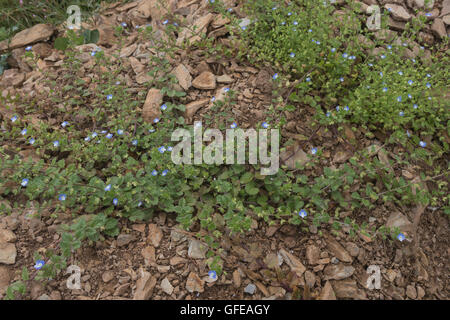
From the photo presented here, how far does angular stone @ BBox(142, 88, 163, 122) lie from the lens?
3410 millimetres

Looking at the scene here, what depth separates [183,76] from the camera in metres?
3.59

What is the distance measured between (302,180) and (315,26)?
1.72m

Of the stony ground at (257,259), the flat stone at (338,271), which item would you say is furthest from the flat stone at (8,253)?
the flat stone at (338,271)

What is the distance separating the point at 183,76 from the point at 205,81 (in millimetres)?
233

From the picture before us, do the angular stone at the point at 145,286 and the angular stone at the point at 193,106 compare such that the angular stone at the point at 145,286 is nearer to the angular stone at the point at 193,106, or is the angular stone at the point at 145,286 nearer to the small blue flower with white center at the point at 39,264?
the small blue flower with white center at the point at 39,264

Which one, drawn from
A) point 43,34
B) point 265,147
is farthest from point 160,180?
point 43,34

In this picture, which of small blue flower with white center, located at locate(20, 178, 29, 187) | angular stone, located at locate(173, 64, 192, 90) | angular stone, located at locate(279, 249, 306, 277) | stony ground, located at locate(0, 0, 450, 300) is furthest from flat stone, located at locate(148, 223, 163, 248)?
angular stone, located at locate(173, 64, 192, 90)

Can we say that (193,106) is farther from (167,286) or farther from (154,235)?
(167,286)

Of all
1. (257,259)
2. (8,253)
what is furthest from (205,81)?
(8,253)

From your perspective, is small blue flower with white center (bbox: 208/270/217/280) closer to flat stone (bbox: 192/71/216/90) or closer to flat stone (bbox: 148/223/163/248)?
flat stone (bbox: 148/223/163/248)

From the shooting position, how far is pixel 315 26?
3.56 meters

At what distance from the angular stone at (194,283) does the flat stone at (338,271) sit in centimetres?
92

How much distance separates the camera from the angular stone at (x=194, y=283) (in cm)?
249

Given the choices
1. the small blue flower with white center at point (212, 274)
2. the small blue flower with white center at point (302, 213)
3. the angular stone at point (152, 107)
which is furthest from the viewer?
the angular stone at point (152, 107)
